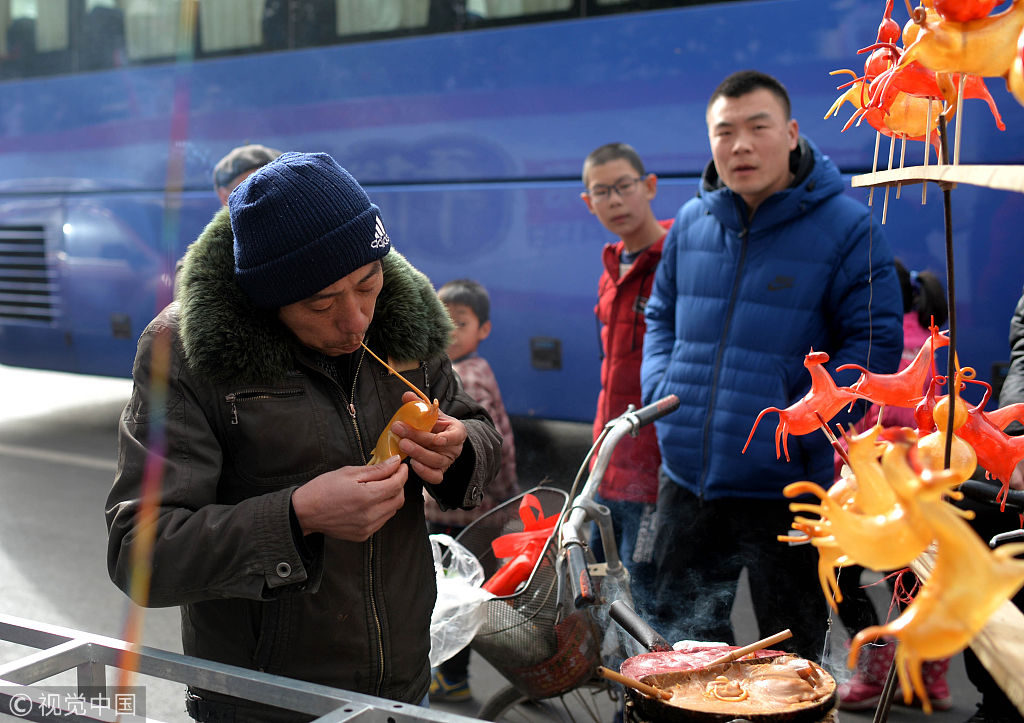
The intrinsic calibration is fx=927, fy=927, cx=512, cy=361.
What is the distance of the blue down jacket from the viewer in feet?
9.11

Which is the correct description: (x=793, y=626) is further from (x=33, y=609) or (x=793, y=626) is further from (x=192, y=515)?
(x=33, y=609)

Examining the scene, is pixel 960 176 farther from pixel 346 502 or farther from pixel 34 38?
pixel 34 38

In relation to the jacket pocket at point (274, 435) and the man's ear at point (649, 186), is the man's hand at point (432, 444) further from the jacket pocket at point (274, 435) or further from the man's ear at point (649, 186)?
the man's ear at point (649, 186)

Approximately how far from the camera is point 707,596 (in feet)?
8.79

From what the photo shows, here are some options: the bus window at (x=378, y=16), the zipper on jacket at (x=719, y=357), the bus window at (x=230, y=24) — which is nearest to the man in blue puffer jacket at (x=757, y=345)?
the zipper on jacket at (x=719, y=357)

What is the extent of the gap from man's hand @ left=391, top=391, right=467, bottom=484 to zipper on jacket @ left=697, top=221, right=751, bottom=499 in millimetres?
1326

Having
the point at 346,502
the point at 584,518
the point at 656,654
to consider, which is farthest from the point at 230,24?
the point at 656,654

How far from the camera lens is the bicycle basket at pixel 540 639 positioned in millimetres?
2178

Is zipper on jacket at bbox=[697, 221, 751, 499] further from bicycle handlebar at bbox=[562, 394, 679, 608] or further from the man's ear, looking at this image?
the man's ear

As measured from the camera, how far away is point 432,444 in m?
1.69

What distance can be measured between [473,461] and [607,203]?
228cm

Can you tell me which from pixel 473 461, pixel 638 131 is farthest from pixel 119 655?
pixel 638 131

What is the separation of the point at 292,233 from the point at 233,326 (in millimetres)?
202

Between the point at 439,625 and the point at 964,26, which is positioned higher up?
the point at 964,26
